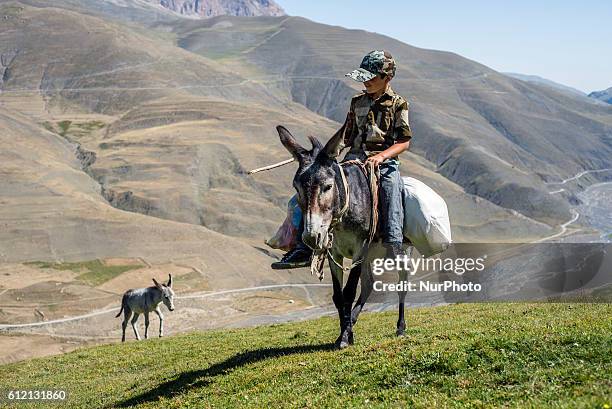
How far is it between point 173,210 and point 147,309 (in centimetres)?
8452

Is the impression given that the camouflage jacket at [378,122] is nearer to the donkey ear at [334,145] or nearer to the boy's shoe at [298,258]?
the donkey ear at [334,145]

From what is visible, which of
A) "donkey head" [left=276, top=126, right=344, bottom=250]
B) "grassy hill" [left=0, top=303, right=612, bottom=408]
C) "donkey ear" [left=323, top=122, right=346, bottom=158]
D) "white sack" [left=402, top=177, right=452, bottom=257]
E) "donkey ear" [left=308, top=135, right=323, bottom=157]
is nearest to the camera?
"grassy hill" [left=0, top=303, right=612, bottom=408]

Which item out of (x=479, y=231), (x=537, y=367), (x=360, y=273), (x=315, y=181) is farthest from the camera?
(x=479, y=231)

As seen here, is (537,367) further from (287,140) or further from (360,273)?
(287,140)

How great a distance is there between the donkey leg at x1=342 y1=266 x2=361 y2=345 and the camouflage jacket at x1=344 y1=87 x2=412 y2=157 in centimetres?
240

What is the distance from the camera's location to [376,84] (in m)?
12.4

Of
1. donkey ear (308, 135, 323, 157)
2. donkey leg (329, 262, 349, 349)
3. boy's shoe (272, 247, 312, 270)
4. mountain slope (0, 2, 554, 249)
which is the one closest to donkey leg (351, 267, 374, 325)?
donkey leg (329, 262, 349, 349)

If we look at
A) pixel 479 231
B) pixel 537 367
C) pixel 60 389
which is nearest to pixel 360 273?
pixel 537 367

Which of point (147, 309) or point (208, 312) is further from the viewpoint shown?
point (208, 312)

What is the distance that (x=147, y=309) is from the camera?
133ft

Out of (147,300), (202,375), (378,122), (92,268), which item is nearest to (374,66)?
(378,122)

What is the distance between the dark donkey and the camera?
10.7 m

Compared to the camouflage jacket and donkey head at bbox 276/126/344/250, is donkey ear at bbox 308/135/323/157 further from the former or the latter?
the camouflage jacket

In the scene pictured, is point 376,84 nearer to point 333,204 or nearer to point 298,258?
point 333,204
